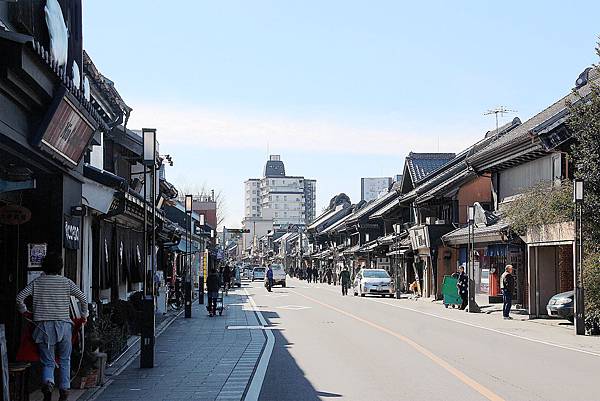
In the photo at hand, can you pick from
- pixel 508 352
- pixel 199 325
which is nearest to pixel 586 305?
pixel 508 352

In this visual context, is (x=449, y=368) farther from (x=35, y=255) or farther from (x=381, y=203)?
(x=381, y=203)

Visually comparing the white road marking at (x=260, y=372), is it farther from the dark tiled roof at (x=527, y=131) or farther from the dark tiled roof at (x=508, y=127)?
the dark tiled roof at (x=508, y=127)

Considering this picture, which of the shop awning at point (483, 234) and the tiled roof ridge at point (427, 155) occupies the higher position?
the tiled roof ridge at point (427, 155)

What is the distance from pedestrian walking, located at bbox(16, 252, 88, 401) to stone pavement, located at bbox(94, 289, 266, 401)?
128cm

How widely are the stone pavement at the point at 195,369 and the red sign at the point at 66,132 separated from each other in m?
3.60

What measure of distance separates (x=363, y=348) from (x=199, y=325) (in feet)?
30.0

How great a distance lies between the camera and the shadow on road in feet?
40.0

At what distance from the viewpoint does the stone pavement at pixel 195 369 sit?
12.7 m

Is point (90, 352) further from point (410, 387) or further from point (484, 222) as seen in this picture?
point (484, 222)

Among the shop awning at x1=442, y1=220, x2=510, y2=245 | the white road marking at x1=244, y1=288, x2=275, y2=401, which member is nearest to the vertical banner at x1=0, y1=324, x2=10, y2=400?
the white road marking at x1=244, y1=288, x2=275, y2=401

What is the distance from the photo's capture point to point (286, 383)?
1364 centimetres

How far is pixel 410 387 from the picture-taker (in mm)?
12969

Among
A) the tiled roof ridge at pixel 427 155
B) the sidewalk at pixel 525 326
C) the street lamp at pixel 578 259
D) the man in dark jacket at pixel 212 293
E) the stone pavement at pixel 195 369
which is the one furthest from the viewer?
the tiled roof ridge at pixel 427 155

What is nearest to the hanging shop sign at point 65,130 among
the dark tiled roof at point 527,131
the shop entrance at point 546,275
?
the shop entrance at point 546,275
